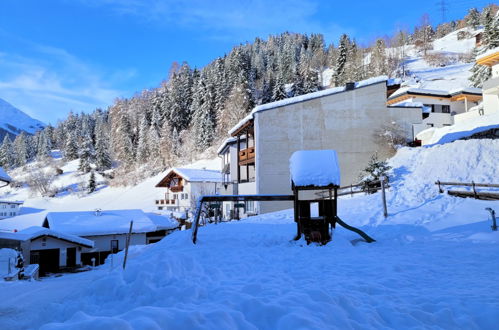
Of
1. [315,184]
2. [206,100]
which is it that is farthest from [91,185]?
[315,184]

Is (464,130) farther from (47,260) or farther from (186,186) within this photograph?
(47,260)

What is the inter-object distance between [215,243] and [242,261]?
2.87 metres

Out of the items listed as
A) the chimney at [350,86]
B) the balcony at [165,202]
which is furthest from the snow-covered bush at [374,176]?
the balcony at [165,202]

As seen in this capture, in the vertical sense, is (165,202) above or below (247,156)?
below

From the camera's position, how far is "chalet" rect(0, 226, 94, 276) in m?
23.7

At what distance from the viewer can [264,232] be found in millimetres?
12648

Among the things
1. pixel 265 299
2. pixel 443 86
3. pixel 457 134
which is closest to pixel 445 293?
pixel 265 299

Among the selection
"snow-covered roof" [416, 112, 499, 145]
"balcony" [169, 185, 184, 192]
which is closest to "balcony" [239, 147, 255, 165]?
"snow-covered roof" [416, 112, 499, 145]

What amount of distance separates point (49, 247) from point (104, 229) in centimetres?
413

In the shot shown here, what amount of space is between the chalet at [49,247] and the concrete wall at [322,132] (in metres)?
14.8

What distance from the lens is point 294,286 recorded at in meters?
5.38

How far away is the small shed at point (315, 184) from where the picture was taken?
1053 cm

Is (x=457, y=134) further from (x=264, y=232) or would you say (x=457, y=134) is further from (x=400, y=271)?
(x=400, y=271)

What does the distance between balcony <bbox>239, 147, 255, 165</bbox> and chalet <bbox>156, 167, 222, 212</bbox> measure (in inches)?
587
